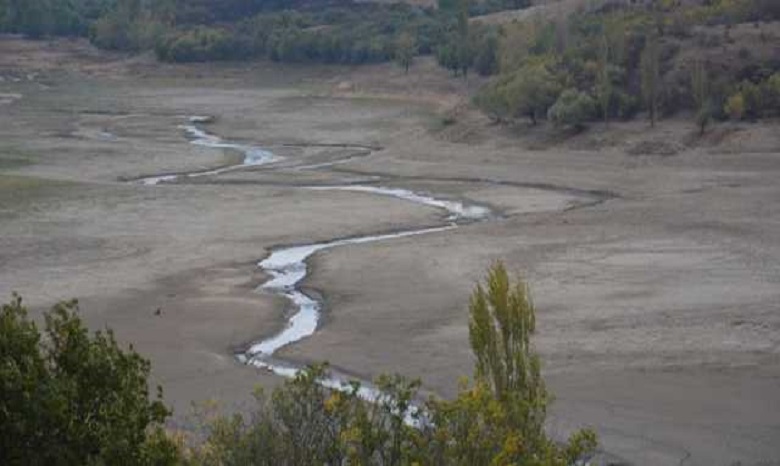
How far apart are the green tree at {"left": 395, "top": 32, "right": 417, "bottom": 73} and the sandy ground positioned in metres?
25.3

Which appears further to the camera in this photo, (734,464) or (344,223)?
(344,223)

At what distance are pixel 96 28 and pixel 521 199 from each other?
96489 millimetres

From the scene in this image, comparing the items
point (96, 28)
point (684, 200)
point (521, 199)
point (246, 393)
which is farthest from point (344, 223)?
point (96, 28)

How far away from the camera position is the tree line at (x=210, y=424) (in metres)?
11.0

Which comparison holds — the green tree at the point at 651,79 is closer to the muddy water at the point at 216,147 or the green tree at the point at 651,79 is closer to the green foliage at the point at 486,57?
the muddy water at the point at 216,147

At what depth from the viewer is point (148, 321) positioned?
31.4 metres

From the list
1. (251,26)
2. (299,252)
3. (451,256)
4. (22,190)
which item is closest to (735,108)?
(451,256)

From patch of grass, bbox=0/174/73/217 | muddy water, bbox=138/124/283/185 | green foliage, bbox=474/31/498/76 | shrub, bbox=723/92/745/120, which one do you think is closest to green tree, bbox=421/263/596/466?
patch of grass, bbox=0/174/73/217

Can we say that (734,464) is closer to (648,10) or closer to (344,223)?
(344,223)

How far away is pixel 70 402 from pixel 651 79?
191 feet

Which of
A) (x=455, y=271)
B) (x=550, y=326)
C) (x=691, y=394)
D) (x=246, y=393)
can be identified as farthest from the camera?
(x=455, y=271)

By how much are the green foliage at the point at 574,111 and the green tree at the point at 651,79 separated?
104 inches

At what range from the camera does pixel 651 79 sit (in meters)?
66.7

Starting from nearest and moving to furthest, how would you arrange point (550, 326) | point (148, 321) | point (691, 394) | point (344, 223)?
point (691, 394), point (550, 326), point (148, 321), point (344, 223)
